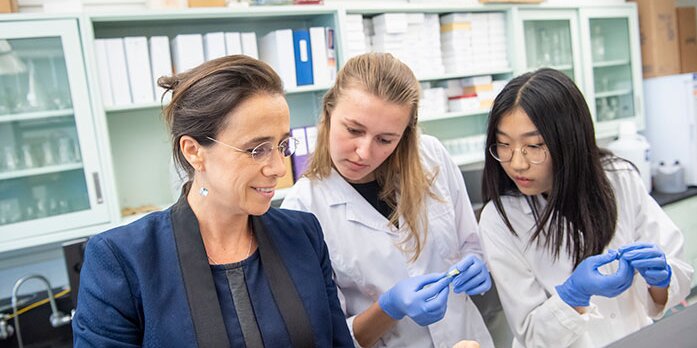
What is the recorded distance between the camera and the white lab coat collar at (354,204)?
4.73 feet

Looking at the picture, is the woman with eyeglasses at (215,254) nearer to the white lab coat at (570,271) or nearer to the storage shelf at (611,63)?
the white lab coat at (570,271)

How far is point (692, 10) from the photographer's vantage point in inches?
150

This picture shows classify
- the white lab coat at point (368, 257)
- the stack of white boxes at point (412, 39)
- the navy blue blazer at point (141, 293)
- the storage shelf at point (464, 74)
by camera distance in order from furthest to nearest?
the storage shelf at point (464, 74), the stack of white boxes at point (412, 39), the white lab coat at point (368, 257), the navy blue blazer at point (141, 293)

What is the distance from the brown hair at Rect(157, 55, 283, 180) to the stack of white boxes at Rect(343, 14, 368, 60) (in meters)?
1.66

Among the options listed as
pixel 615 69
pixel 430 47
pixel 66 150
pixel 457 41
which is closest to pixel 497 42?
pixel 457 41

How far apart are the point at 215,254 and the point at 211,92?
34cm

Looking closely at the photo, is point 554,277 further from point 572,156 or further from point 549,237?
point 572,156

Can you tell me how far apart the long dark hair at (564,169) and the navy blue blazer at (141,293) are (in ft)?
2.17

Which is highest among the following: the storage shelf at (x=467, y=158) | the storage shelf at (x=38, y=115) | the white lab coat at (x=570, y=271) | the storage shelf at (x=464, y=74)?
the storage shelf at (x=464, y=74)

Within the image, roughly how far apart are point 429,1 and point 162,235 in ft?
7.71

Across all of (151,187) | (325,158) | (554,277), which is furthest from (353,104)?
(151,187)

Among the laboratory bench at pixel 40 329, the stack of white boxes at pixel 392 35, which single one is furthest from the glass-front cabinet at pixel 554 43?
the laboratory bench at pixel 40 329

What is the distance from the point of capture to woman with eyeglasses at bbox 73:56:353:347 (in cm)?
95

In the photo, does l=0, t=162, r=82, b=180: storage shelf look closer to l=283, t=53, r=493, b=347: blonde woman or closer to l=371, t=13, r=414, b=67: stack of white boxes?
l=283, t=53, r=493, b=347: blonde woman
